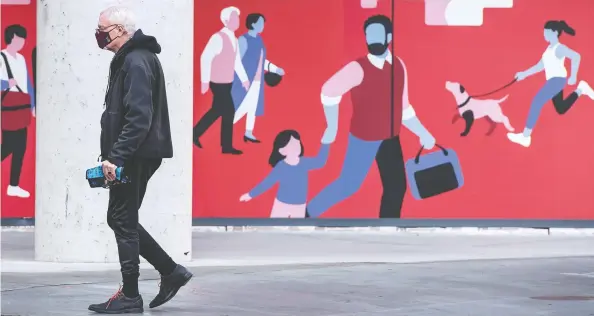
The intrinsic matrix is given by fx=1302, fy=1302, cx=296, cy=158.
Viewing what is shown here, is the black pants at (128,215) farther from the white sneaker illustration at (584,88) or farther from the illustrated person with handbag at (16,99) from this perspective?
the white sneaker illustration at (584,88)

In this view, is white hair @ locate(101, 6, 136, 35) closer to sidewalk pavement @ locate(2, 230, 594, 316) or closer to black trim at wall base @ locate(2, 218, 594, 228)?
sidewalk pavement @ locate(2, 230, 594, 316)

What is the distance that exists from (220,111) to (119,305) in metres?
7.34

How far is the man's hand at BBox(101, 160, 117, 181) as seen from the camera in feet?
24.1

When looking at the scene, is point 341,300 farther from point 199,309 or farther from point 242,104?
point 242,104

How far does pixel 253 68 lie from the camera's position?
14742 mm

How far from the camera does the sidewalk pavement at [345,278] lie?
7.94 metres

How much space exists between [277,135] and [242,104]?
0.53 meters

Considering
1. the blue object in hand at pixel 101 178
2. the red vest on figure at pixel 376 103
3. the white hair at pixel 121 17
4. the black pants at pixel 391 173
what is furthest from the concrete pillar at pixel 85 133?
the black pants at pixel 391 173

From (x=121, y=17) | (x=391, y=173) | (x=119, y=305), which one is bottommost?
(x=119, y=305)

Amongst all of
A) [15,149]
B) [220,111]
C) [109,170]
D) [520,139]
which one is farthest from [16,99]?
[109,170]

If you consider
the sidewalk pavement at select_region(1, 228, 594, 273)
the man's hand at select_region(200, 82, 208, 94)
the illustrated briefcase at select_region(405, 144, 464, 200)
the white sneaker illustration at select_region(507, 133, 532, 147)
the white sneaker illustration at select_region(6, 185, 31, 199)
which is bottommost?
the sidewalk pavement at select_region(1, 228, 594, 273)

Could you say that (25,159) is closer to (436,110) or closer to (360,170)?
(360,170)

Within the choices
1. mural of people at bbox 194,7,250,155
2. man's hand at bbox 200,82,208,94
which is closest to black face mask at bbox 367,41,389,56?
mural of people at bbox 194,7,250,155

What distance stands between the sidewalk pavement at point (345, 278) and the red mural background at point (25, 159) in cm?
66
